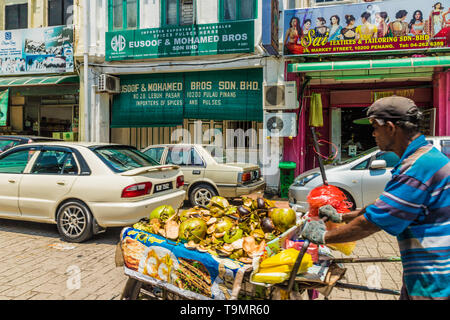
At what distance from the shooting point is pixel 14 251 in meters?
4.84

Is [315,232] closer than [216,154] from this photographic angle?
Yes

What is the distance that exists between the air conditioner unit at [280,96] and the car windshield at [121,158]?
215 inches

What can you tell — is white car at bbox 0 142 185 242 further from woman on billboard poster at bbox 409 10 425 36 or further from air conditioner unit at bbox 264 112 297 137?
woman on billboard poster at bbox 409 10 425 36

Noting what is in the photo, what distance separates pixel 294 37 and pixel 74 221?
8043 mm

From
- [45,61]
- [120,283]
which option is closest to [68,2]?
[45,61]

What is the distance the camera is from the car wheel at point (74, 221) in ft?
16.9

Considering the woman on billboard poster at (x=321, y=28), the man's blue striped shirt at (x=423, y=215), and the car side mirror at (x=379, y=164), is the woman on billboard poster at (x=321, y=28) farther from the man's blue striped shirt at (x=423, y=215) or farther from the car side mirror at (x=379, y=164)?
the man's blue striped shirt at (x=423, y=215)

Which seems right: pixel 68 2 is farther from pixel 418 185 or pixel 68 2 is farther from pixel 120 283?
pixel 418 185

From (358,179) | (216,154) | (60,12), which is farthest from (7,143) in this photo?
(358,179)

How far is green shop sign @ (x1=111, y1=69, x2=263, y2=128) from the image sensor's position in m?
11.1

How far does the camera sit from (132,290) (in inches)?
108

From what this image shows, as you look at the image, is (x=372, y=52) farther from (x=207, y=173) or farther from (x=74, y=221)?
(x=74, y=221)

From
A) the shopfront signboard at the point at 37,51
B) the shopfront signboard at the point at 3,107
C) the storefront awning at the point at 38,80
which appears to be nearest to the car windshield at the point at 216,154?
the storefront awning at the point at 38,80

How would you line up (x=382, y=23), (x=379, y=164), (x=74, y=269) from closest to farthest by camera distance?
(x=74, y=269) < (x=379, y=164) < (x=382, y=23)
